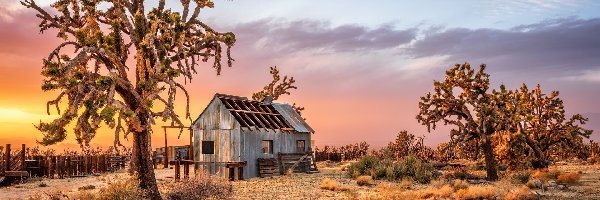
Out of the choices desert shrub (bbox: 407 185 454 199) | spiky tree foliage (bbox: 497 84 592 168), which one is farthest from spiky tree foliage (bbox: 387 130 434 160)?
desert shrub (bbox: 407 185 454 199)

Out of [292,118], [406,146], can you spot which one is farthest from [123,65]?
[406,146]

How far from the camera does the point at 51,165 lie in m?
34.1

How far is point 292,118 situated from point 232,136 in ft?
25.6

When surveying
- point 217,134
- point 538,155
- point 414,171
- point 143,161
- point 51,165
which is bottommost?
point 414,171

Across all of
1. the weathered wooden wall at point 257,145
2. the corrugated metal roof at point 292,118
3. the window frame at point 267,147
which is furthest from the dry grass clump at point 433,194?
the corrugated metal roof at point 292,118

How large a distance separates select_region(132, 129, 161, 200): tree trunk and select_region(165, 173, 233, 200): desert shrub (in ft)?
2.21

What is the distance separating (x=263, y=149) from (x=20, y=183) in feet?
47.0

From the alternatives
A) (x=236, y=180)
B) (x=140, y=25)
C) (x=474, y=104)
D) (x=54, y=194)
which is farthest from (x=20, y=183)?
(x=474, y=104)

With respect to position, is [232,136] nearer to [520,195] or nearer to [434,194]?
[434,194]

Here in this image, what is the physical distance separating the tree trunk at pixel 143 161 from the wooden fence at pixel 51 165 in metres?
15.7

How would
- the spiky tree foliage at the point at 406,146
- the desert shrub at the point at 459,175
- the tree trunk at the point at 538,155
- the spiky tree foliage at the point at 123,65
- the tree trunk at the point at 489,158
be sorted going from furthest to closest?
the spiky tree foliage at the point at 406,146 < the tree trunk at the point at 538,155 < the desert shrub at the point at 459,175 < the tree trunk at the point at 489,158 < the spiky tree foliage at the point at 123,65

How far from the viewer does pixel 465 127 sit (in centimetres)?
2503

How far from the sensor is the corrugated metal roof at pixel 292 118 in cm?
3488

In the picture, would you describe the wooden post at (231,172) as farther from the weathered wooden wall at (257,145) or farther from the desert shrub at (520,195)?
the desert shrub at (520,195)
